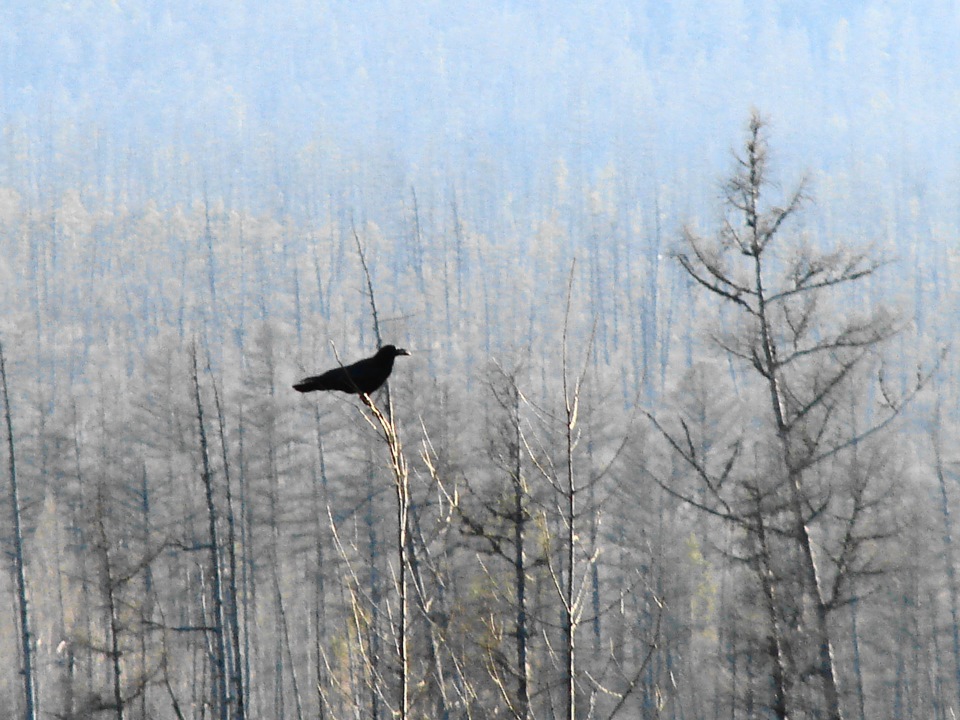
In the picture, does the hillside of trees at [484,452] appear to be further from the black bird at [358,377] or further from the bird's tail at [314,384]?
the bird's tail at [314,384]

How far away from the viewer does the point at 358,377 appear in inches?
188

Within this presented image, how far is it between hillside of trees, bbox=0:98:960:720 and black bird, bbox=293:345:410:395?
0.18 meters

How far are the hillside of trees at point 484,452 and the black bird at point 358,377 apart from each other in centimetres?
18

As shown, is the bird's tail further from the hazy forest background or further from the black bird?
the hazy forest background

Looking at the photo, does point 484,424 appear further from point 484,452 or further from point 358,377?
point 358,377

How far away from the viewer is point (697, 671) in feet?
86.3

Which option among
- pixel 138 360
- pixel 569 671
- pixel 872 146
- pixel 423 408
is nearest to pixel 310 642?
pixel 423 408

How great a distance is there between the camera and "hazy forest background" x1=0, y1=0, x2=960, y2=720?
9.47m

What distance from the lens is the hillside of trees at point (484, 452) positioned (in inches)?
366

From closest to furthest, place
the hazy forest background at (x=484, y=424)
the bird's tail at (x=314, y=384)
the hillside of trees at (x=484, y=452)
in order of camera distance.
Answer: the bird's tail at (x=314, y=384) → the hillside of trees at (x=484, y=452) → the hazy forest background at (x=484, y=424)

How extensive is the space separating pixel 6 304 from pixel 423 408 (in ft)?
270

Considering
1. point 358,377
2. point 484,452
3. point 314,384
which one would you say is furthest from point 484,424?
point 314,384

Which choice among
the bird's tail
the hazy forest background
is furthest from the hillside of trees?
the bird's tail

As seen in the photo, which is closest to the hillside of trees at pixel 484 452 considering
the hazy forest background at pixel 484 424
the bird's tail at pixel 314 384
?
the hazy forest background at pixel 484 424
